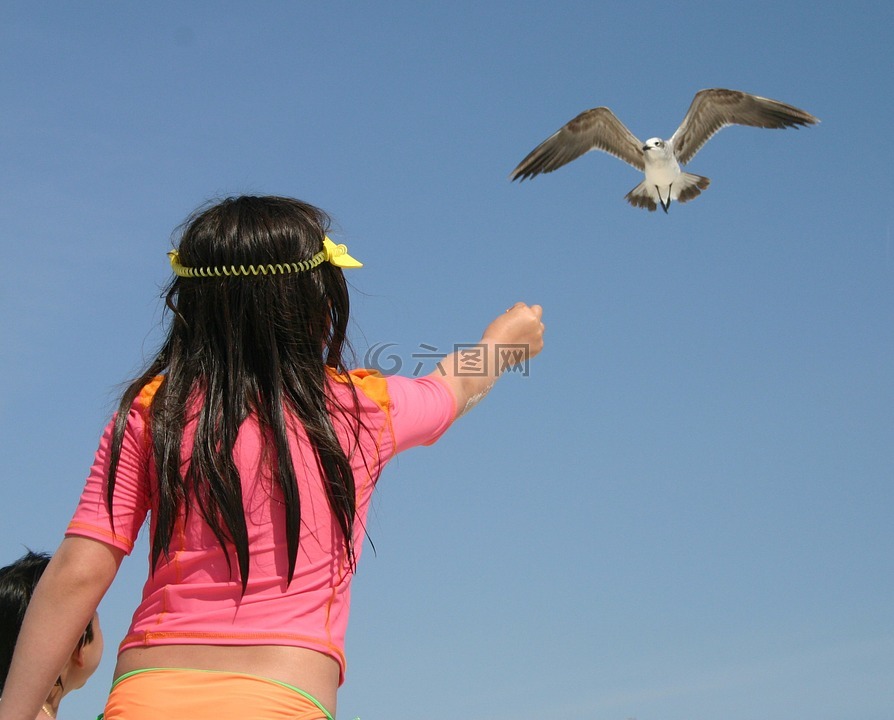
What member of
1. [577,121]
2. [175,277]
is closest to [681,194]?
[577,121]

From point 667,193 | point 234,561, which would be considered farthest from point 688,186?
point 234,561

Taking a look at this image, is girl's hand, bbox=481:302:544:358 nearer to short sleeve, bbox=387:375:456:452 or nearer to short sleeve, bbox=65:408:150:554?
short sleeve, bbox=387:375:456:452

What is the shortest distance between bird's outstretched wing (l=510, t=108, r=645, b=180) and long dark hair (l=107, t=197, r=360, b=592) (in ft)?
38.0

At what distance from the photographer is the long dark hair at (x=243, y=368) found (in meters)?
2.01

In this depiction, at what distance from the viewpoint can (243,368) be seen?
2.17 m

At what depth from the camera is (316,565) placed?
2037 mm

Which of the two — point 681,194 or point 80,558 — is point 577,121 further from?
point 80,558

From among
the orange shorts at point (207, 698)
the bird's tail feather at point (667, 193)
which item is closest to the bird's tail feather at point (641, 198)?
the bird's tail feather at point (667, 193)

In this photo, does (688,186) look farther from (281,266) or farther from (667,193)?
(281,266)

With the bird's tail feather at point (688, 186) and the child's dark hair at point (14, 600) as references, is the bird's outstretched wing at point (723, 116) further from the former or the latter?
the child's dark hair at point (14, 600)

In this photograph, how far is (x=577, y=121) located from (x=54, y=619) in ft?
41.8

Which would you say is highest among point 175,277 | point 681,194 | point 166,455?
point 681,194

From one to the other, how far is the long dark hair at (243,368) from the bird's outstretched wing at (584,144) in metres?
11.6

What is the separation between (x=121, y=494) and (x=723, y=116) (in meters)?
13.1
